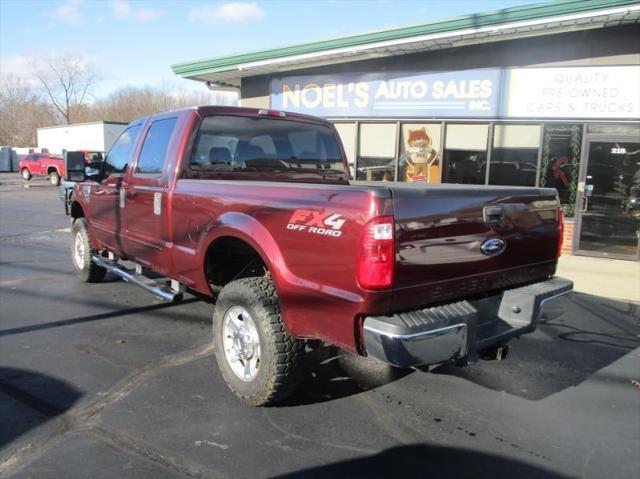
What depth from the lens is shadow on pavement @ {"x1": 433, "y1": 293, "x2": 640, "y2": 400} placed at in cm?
406

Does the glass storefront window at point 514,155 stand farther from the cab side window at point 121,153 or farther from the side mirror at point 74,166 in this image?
the side mirror at point 74,166

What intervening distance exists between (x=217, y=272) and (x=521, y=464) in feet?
8.47

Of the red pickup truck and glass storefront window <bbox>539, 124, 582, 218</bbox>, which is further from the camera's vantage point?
the red pickup truck

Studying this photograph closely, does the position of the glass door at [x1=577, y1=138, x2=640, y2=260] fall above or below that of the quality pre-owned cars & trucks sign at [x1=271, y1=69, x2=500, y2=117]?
below

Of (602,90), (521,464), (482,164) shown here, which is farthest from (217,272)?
(602,90)

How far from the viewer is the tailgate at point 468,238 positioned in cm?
279

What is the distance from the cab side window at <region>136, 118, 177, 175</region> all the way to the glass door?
784cm

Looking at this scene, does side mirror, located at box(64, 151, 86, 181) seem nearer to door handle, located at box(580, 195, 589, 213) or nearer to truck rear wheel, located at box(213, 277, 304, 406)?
truck rear wheel, located at box(213, 277, 304, 406)

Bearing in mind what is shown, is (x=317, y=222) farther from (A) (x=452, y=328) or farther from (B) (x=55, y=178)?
(B) (x=55, y=178)

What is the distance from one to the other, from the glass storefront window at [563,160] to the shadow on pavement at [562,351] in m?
4.01

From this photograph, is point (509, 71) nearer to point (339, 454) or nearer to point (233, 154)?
point (233, 154)

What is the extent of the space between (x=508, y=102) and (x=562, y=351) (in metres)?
6.41

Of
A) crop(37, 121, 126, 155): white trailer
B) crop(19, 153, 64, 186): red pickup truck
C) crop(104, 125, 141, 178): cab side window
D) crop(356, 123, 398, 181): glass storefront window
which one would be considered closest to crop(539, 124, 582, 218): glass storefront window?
crop(356, 123, 398, 181): glass storefront window

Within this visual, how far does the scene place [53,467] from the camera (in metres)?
2.81
